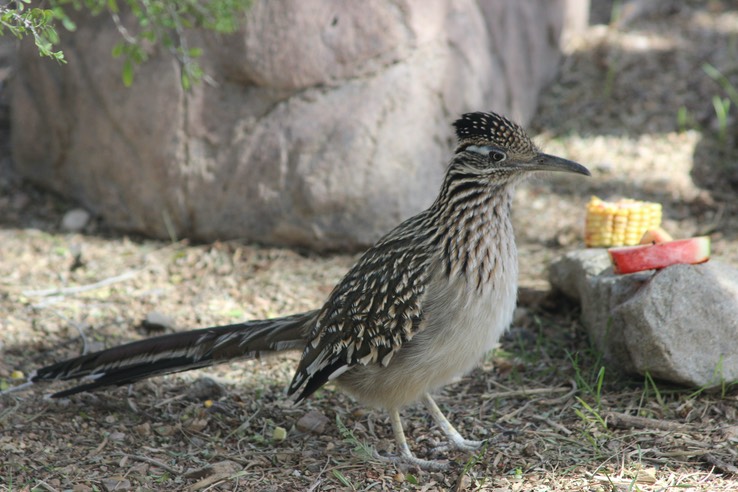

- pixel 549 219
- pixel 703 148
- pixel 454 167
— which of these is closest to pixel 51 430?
pixel 454 167

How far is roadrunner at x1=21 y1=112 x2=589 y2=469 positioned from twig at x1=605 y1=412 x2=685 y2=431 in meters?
0.77

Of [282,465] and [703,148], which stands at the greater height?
[703,148]

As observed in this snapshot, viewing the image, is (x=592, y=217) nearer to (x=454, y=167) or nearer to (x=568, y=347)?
(x=568, y=347)

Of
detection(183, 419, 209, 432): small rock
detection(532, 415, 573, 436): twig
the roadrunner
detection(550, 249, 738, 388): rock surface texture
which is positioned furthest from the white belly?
detection(183, 419, 209, 432): small rock

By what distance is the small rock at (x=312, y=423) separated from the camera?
4551 mm

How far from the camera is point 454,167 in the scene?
4230 millimetres

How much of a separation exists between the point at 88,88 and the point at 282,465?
3929mm

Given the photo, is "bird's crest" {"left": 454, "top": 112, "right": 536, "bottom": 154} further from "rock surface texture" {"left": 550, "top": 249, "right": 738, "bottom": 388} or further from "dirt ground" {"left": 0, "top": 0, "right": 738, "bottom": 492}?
"rock surface texture" {"left": 550, "top": 249, "right": 738, "bottom": 388}

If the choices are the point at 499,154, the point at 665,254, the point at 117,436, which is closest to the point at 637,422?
the point at 665,254

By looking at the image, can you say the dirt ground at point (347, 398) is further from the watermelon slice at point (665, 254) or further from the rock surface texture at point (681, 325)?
the watermelon slice at point (665, 254)

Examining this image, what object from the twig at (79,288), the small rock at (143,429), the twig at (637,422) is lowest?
the small rock at (143,429)

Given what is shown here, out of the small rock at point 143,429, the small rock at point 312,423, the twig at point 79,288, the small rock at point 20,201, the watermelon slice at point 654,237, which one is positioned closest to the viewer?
the small rock at point 143,429

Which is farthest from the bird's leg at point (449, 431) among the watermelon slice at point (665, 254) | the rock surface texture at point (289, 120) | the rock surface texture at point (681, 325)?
the rock surface texture at point (289, 120)

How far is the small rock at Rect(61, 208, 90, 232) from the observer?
6.93 metres
